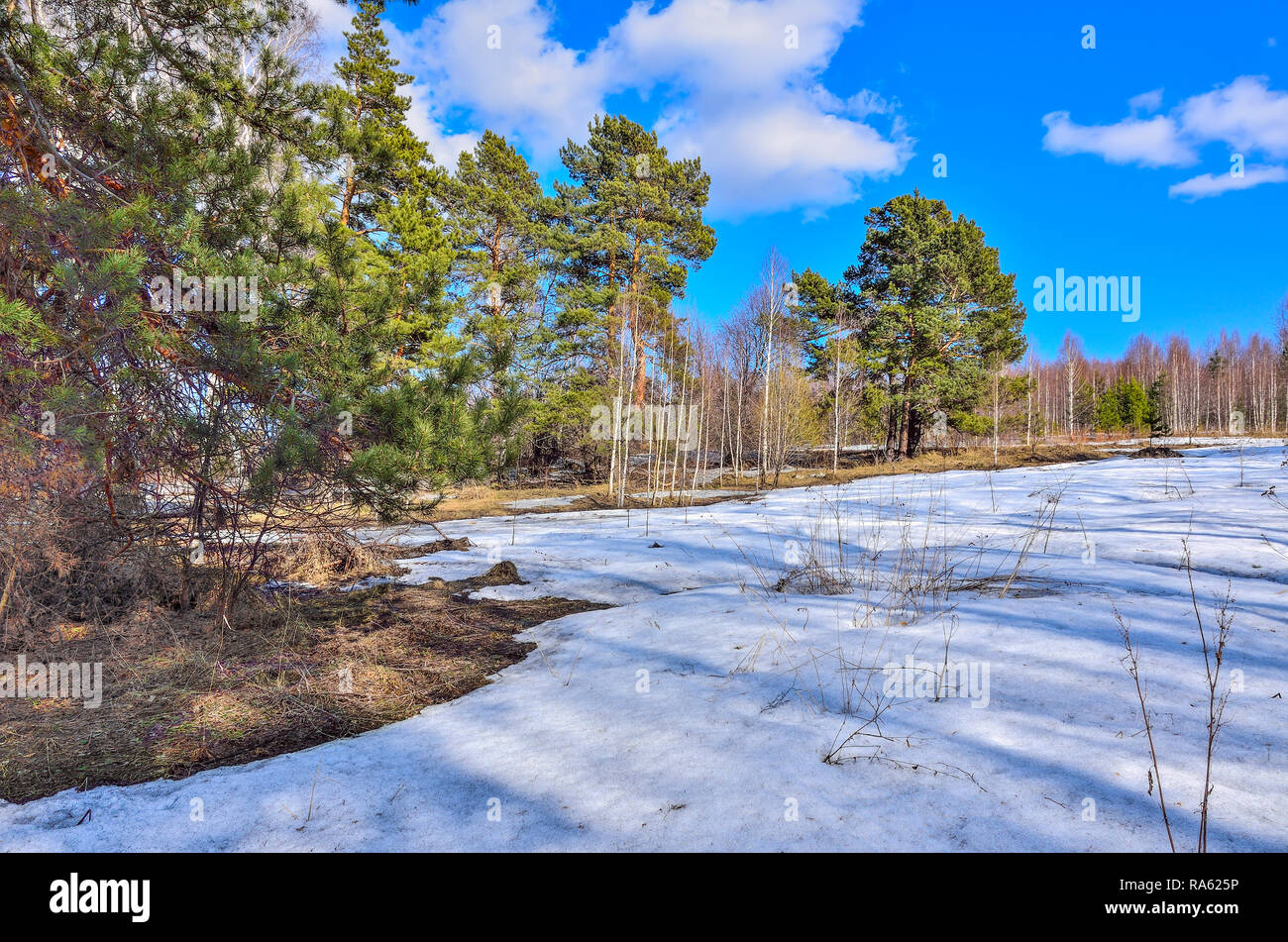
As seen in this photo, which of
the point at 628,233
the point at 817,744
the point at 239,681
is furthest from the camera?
the point at 628,233

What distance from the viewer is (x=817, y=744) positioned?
2.31 metres

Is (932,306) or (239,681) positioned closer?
(239,681)

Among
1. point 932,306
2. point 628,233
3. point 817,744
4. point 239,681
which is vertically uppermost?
point 628,233

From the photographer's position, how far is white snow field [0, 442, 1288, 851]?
5.93 ft

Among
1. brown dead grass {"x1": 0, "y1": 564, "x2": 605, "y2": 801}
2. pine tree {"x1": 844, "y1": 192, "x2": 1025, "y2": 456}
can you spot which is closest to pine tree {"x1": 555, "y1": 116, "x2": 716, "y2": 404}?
pine tree {"x1": 844, "y1": 192, "x2": 1025, "y2": 456}

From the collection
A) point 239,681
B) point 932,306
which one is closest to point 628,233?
point 932,306

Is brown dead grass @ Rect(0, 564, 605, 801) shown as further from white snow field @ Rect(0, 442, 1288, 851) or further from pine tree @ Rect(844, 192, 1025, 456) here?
pine tree @ Rect(844, 192, 1025, 456)

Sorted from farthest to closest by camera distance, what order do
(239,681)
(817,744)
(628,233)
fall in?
(628,233), (239,681), (817,744)

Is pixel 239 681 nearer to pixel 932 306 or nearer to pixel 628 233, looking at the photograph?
pixel 628 233

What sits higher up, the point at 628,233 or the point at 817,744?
the point at 628,233

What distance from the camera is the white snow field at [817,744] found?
1.81 metres

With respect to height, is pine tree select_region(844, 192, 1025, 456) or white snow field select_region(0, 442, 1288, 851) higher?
pine tree select_region(844, 192, 1025, 456)
